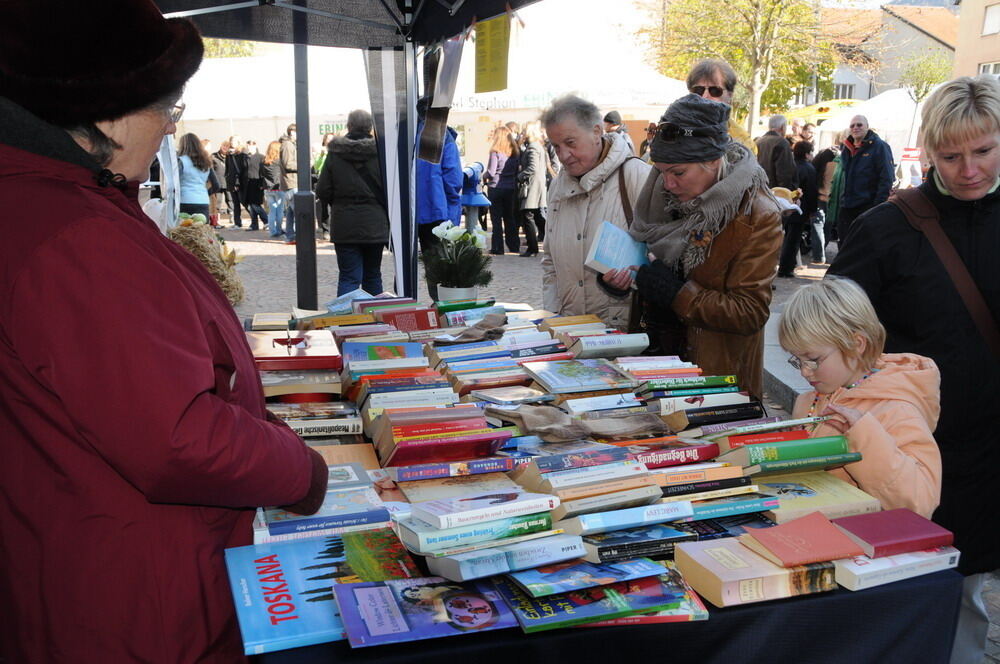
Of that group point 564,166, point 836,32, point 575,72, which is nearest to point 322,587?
point 564,166

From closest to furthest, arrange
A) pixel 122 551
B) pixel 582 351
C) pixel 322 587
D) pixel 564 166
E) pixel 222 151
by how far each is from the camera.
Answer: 1. pixel 122 551
2. pixel 322 587
3. pixel 582 351
4. pixel 564 166
5. pixel 222 151

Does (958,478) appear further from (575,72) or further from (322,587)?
(575,72)

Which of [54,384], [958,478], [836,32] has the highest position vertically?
[836,32]

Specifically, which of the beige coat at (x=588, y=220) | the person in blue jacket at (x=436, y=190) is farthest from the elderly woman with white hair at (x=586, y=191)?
the person in blue jacket at (x=436, y=190)

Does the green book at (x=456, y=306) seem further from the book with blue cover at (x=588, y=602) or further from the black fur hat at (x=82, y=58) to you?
the black fur hat at (x=82, y=58)

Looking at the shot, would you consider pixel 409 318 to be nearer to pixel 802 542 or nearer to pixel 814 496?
pixel 814 496

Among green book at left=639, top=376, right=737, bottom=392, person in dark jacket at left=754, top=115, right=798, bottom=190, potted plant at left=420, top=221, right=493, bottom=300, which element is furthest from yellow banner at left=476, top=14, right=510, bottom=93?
person in dark jacket at left=754, top=115, right=798, bottom=190

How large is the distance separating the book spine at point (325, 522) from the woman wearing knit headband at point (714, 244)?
1463 mm

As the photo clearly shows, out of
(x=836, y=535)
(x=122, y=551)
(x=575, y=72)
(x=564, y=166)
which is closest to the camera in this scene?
(x=122, y=551)

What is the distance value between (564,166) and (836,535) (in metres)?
2.20

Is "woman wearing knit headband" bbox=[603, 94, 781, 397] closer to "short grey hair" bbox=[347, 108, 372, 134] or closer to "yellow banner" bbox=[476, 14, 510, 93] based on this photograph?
"yellow banner" bbox=[476, 14, 510, 93]

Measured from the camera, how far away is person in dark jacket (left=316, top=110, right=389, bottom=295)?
21.5ft

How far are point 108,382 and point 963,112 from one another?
82.2 inches

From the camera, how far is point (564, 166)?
11.0 ft
